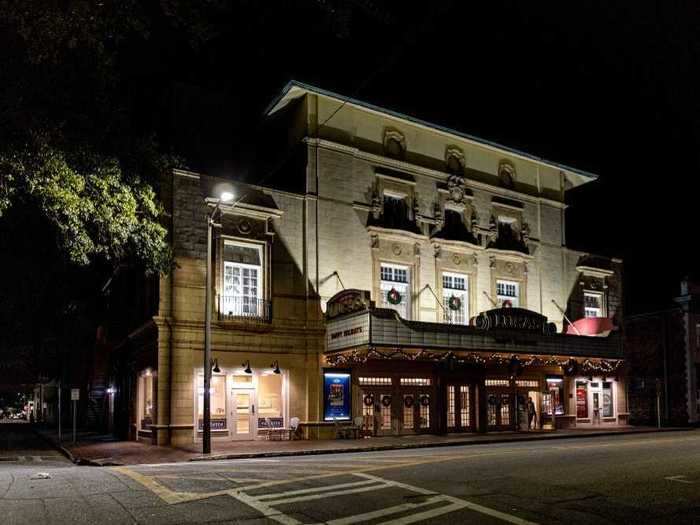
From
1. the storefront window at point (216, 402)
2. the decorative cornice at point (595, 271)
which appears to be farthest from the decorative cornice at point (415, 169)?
the storefront window at point (216, 402)

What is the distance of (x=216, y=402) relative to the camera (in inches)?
1027

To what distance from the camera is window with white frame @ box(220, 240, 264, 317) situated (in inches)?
1045

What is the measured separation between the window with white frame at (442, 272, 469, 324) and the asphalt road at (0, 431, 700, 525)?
1488cm

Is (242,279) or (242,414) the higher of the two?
(242,279)

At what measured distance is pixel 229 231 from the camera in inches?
1051

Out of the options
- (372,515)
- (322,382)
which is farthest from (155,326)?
(372,515)

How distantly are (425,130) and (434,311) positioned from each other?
846 cm

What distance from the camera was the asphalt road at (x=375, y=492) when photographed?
10.1 m

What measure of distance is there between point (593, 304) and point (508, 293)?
670cm

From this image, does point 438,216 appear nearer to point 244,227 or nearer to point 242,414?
point 244,227

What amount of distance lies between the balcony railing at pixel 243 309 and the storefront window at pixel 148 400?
12.0ft

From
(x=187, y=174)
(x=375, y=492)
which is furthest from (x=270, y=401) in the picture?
(x=375, y=492)

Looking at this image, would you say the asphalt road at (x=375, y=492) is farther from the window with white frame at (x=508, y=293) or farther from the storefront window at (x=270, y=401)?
the window with white frame at (x=508, y=293)

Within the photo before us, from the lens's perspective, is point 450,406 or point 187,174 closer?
point 187,174
